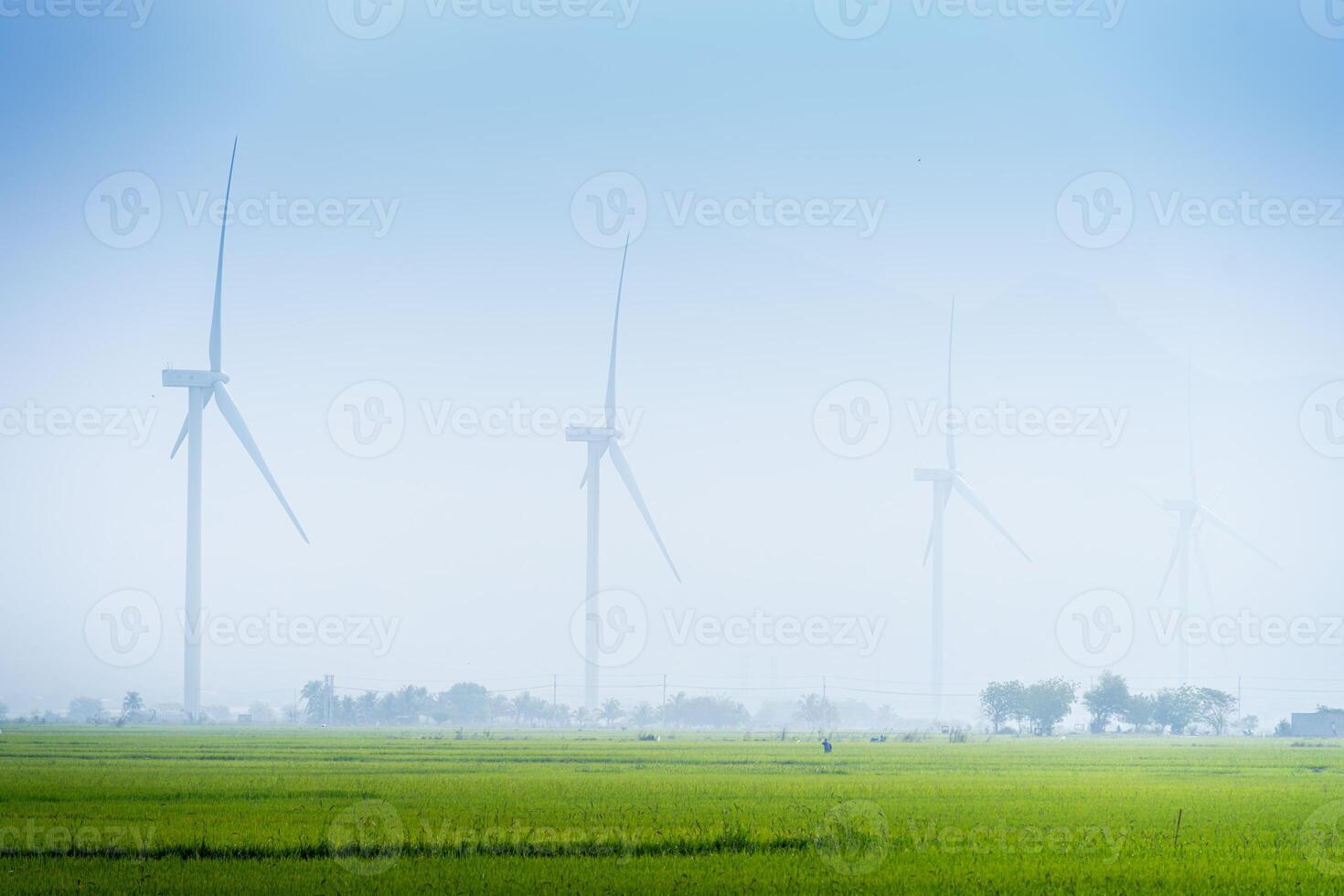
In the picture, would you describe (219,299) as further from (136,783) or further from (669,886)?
(669,886)

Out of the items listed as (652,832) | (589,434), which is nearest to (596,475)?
(589,434)

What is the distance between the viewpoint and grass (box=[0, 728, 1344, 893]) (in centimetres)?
2564

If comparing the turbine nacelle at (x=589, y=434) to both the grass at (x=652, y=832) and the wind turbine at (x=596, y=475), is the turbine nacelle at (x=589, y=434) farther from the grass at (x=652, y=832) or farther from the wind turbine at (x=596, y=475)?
the grass at (x=652, y=832)

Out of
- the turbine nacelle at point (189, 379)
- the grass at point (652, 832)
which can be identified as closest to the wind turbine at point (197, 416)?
the turbine nacelle at point (189, 379)

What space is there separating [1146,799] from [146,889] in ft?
105

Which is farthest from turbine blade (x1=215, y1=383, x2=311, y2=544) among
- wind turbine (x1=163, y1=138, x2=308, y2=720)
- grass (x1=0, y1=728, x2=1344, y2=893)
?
grass (x1=0, y1=728, x2=1344, y2=893)

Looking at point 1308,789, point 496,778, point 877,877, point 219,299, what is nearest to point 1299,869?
point 877,877

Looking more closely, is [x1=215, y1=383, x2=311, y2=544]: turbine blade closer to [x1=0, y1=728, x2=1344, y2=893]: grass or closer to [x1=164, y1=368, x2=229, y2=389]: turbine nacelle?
[x1=164, y1=368, x2=229, y2=389]: turbine nacelle

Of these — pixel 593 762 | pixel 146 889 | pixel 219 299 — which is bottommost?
pixel 593 762

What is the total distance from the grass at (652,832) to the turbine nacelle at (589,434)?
68.9 metres

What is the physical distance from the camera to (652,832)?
31.8m

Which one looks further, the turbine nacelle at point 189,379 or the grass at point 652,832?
the turbine nacelle at point 189,379

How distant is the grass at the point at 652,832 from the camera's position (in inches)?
1009

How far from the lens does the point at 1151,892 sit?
82.0ft
